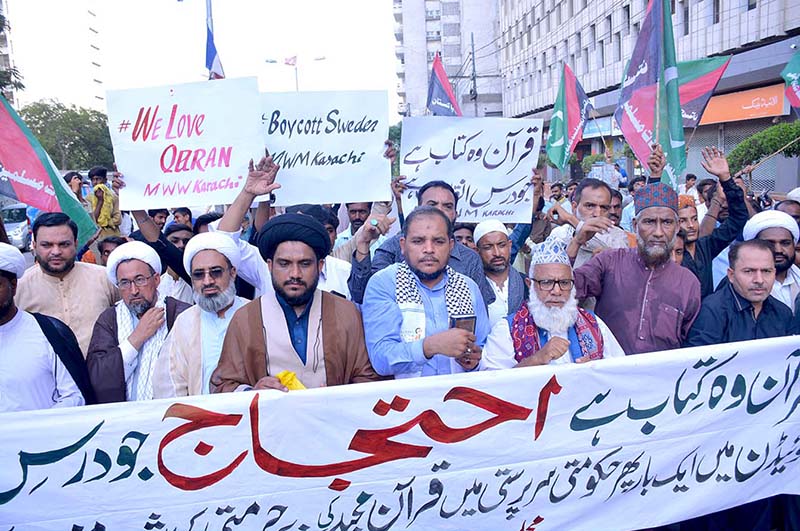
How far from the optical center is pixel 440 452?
8.45 feet

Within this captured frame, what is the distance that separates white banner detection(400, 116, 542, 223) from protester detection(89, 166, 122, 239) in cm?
467

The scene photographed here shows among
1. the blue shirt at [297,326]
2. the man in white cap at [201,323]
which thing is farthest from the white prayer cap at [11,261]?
the blue shirt at [297,326]

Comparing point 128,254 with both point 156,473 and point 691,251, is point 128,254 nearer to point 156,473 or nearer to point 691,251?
point 156,473

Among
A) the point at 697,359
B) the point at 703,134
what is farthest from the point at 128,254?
the point at 703,134

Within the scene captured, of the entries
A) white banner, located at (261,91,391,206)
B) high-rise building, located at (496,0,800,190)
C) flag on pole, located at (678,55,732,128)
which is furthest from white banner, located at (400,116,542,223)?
high-rise building, located at (496,0,800,190)

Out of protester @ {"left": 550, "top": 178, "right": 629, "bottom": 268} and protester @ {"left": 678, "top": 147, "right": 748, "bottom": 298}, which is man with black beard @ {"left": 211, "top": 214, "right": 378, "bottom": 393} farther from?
protester @ {"left": 678, "top": 147, "right": 748, "bottom": 298}

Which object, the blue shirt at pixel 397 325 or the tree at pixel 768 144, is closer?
the blue shirt at pixel 397 325

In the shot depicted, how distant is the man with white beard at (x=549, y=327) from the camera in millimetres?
2982

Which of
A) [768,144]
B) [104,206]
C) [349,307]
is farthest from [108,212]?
[768,144]

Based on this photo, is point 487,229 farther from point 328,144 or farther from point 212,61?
point 212,61

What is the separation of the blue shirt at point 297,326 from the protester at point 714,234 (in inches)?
107

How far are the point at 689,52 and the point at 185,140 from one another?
24.8 metres

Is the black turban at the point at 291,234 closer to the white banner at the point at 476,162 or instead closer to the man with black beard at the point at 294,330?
the man with black beard at the point at 294,330

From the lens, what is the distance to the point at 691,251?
4.54 m
